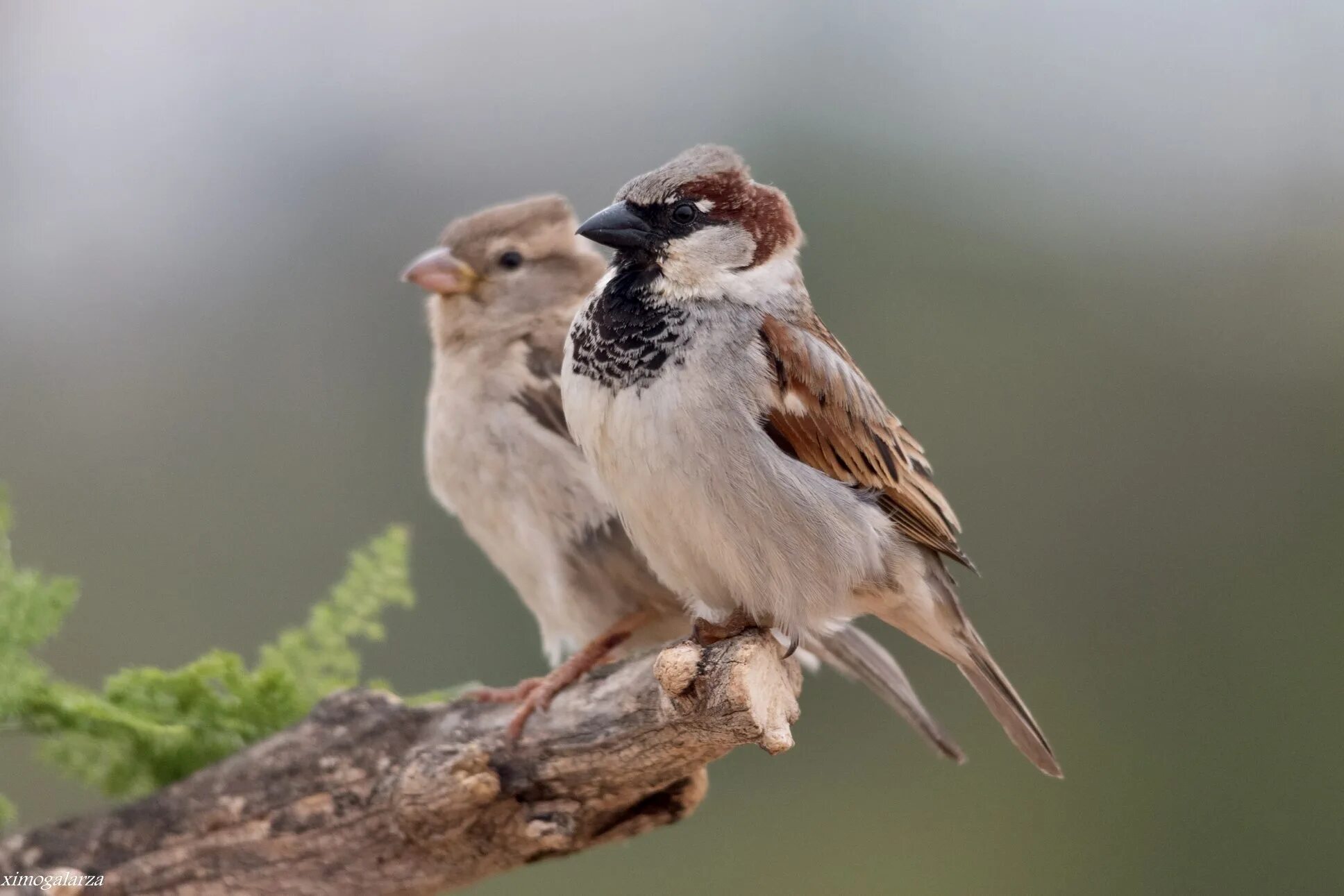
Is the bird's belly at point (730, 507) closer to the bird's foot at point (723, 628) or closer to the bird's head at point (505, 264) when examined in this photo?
the bird's foot at point (723, 628)

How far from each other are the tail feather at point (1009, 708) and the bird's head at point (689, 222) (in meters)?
0.62

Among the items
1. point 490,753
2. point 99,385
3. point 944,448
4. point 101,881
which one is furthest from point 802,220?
point 101,881

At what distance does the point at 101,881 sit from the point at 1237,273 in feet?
10.8

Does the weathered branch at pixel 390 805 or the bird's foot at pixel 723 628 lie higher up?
the bird's foot at pixel 723 628

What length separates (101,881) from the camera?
1.69 m

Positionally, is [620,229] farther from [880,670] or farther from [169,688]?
[169,688]

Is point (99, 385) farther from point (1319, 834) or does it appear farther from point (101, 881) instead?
point (1319, 834)

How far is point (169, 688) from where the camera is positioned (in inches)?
72.3

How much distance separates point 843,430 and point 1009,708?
0.46m

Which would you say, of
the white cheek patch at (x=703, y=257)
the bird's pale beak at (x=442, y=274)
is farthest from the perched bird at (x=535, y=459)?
the white cheek patch at (x=703, y=257)

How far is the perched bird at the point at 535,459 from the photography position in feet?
6.58

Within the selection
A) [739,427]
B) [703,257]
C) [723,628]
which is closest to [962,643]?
[723,628]

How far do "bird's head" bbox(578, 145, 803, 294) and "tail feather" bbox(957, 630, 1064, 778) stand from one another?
62 centimetres

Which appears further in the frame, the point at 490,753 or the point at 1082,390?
the point at 1082,390
